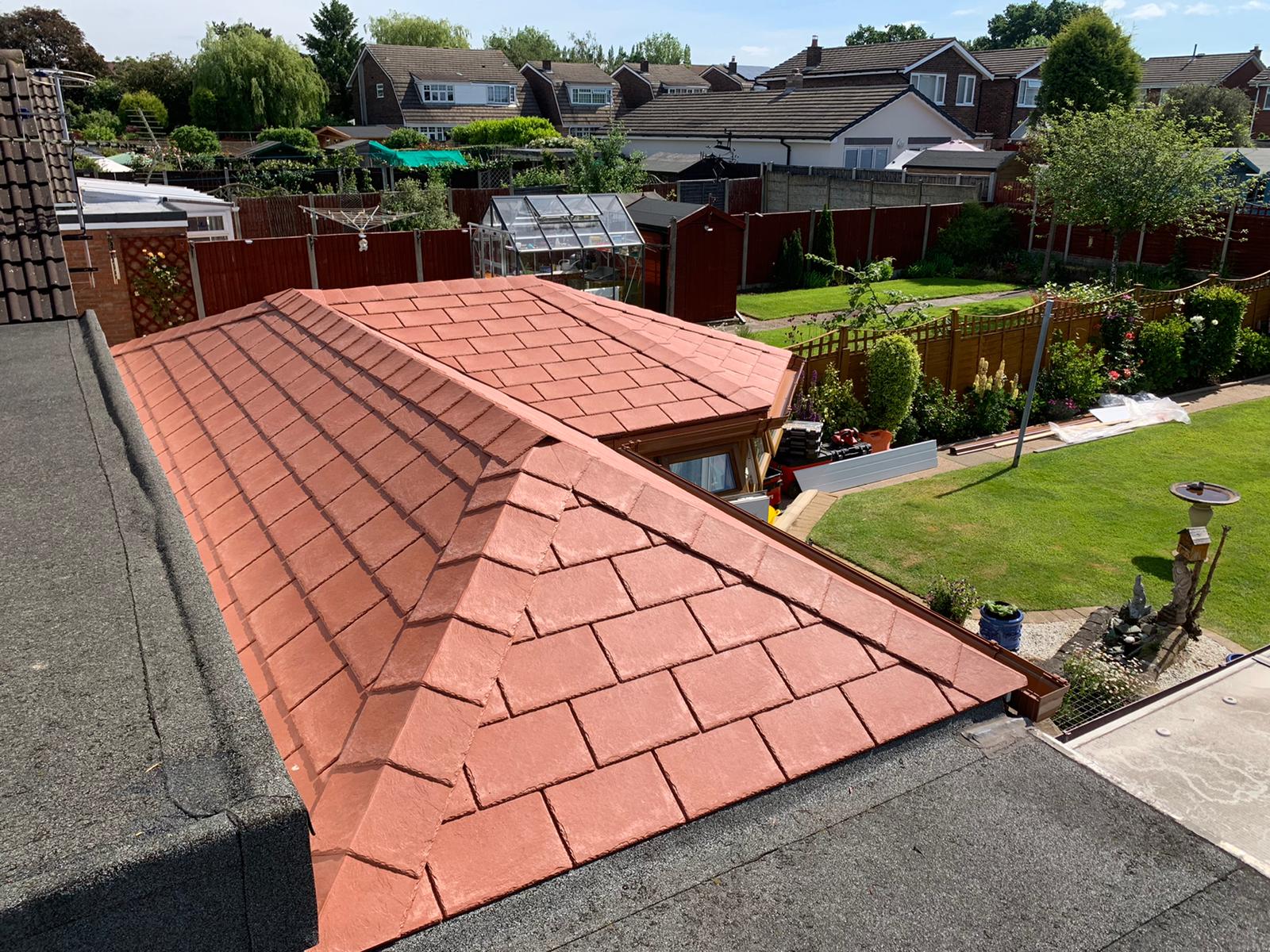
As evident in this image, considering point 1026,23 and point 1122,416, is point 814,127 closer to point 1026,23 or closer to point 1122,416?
point 1122,416

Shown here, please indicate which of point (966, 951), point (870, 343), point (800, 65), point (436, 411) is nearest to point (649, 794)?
point (966, 951)

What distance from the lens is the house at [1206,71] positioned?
6531 cm

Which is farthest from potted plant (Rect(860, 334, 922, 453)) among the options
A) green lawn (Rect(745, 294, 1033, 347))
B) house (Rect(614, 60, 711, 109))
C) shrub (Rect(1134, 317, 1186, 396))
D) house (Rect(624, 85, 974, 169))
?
house (Rect(614, 60, 711, 109))

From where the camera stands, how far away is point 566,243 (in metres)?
20.1

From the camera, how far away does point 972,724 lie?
12.4 feet

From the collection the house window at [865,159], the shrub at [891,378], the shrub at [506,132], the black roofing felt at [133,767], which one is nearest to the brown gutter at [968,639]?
the black roofing felt at [133,767]

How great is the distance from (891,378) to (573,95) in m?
57.3

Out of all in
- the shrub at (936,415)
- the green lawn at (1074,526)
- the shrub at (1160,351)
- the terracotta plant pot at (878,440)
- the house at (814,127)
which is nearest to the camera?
the green lawn at (1074,526)

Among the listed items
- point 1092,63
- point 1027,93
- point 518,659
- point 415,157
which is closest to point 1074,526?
point 518,659

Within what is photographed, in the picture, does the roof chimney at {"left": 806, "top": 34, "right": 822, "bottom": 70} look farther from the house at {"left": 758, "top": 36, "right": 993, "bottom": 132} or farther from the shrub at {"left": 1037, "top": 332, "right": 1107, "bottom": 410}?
the shrub at {"left": 1037, "top": 332, "right": 1107, "bottom": 410}

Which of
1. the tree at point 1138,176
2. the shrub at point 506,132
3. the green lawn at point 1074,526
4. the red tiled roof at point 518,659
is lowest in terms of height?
the green lawn at point 1074,526

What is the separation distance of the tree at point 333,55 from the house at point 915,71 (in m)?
36.8

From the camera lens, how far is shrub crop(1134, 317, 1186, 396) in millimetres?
17641

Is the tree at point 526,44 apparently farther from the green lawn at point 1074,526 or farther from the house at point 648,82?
the green lawn at point 1074,526
